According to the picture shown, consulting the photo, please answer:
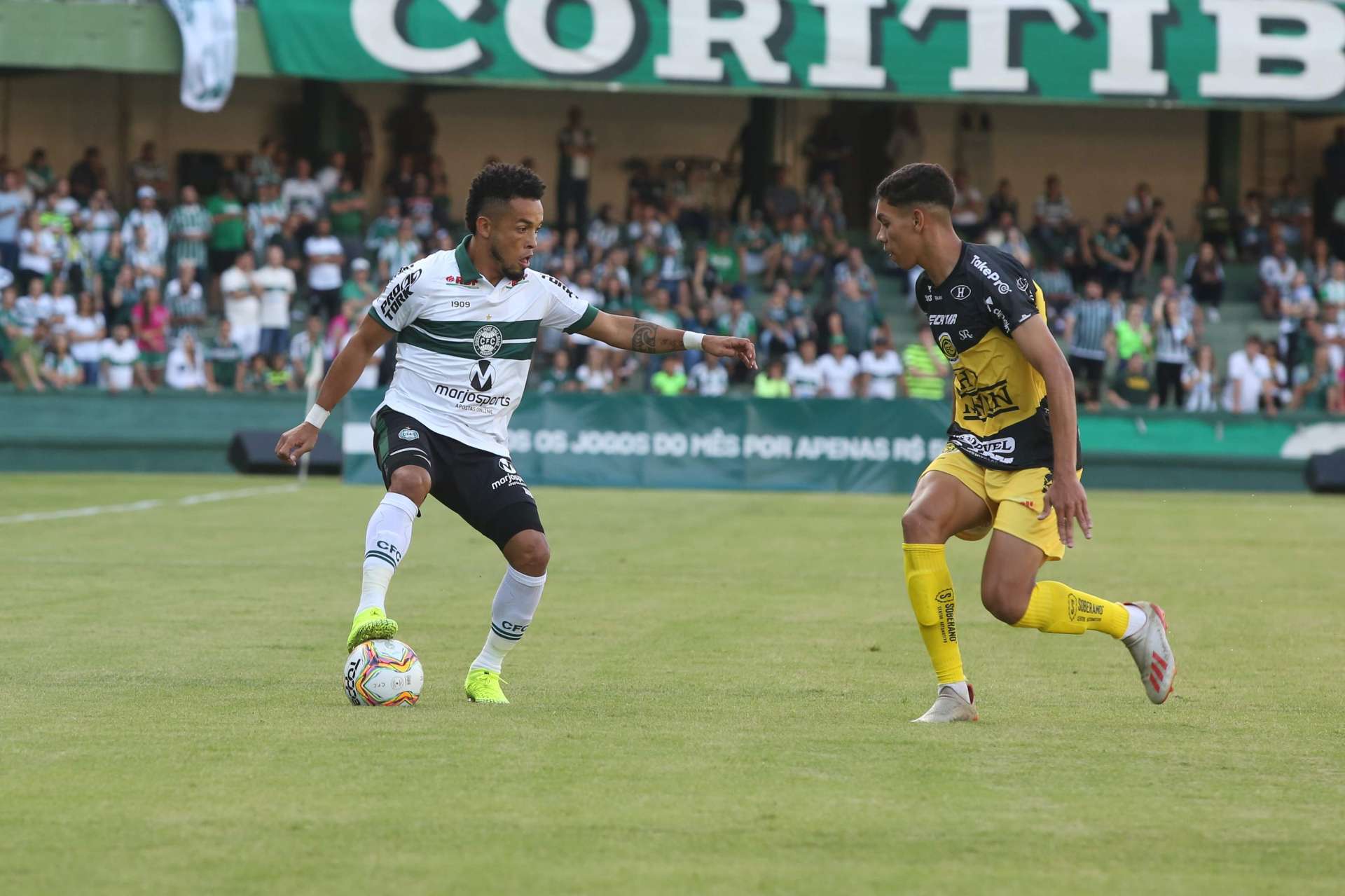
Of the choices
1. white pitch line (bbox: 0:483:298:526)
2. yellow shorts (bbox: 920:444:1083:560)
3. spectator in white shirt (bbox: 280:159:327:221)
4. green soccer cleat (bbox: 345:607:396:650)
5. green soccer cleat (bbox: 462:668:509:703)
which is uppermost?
spectator in white shirt (bbox: 280:159:327:221)

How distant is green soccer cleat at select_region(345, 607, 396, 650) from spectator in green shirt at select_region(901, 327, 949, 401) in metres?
19.5

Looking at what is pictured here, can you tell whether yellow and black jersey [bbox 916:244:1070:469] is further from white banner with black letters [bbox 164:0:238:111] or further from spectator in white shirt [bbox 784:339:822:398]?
white banner with black letters [bbox 164:0:238:111]

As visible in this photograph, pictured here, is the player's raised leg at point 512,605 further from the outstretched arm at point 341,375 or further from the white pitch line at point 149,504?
the white pitch line at point 149,504

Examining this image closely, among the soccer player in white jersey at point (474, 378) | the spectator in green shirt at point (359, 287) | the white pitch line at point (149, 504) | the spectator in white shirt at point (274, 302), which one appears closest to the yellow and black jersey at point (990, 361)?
the soccer player in white jersey at point (474, 378)

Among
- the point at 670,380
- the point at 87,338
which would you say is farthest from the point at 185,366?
the point at 670,380

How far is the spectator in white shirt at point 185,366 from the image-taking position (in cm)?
2698

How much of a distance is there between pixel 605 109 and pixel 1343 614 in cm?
2579

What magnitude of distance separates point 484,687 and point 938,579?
1.91m

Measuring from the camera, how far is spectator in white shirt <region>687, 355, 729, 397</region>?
26.7 meters

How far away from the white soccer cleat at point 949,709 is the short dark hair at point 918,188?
1.90 meters

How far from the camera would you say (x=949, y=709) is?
23.1 ft

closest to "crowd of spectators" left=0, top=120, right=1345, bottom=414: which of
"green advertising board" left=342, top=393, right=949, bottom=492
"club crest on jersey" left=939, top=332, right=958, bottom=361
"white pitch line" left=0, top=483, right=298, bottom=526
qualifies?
"green advertising board" left=342, top=393, right=949, bottom=492

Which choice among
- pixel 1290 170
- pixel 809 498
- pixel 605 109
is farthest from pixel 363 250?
pixel 1290 170

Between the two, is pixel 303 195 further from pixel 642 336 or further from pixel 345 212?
pixel 642 336
